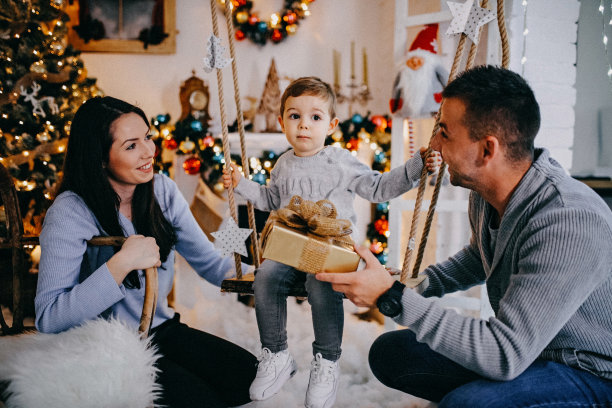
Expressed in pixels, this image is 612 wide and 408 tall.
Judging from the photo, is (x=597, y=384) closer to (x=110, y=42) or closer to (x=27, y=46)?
(x=27, y=46)

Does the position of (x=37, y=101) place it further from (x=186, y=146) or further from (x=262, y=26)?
(x=262, y=26)

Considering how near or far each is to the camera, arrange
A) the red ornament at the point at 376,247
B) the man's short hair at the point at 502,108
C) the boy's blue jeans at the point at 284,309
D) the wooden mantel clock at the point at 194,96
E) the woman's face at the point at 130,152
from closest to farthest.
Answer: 1. the man's short hair at the point at 502,108
2. the boy's blue jeans at the point at 284,309
3. the woman's face at the point at 130,152
4. the red ornament at the point at 376,247
5. the wooden mantel clock at the point at 194,96

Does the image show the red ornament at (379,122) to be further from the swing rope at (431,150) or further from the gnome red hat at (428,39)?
the swing rope at (431,150)

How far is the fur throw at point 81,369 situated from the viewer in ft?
3.27

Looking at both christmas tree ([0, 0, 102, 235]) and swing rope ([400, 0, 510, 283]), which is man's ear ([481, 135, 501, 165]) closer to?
swing rope ([400, 0, 510, 283])

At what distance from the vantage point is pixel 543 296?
0.91 metres

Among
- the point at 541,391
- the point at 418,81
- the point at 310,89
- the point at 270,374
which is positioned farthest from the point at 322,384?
the point at 418,81

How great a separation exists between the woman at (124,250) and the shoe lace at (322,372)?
31 centimetres

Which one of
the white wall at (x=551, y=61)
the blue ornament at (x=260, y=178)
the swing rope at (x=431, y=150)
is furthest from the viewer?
the blue ornament at (x=260, y=178)

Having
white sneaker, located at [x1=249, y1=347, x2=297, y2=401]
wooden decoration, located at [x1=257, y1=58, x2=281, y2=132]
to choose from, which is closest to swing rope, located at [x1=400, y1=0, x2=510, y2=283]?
white sneaker, located at [x1=249, y1=347, x2=297, y2=401]

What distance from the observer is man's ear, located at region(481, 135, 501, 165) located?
3.44ft

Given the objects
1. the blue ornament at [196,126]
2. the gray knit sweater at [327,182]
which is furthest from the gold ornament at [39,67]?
the gray knit sweater at [327,182]

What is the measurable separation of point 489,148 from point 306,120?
720 mm

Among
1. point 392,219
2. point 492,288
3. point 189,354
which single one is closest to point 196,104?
point 392,219
